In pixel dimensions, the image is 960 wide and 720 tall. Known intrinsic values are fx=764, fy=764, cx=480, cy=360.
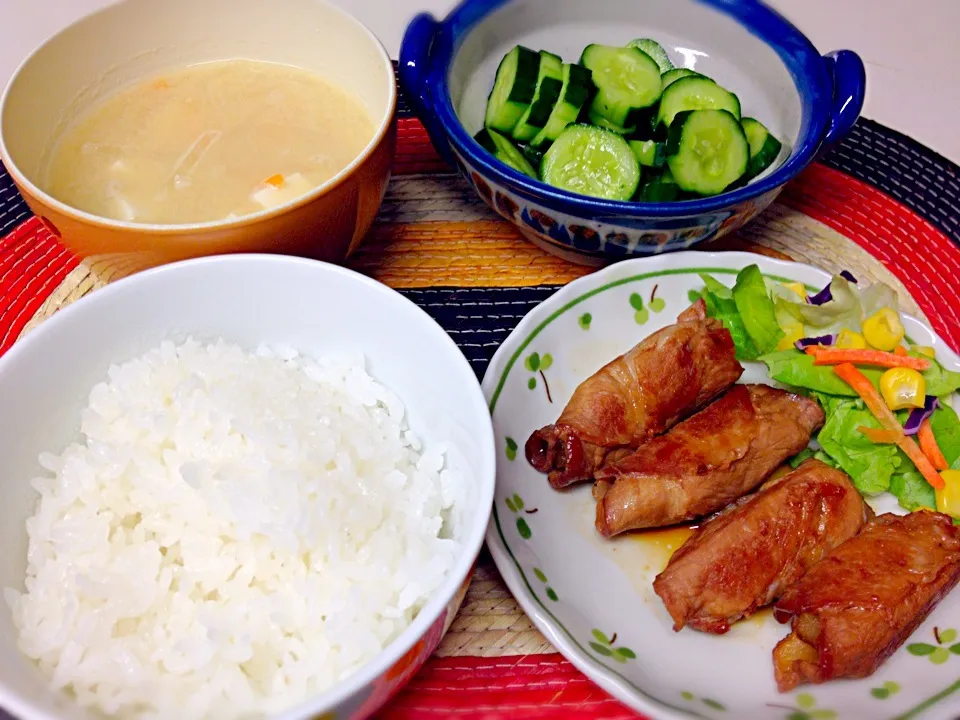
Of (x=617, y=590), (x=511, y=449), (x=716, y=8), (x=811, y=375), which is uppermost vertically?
(x=716, y=8)

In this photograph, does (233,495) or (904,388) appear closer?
(233,495)

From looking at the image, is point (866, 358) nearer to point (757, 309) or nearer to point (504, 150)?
point (757, 309)

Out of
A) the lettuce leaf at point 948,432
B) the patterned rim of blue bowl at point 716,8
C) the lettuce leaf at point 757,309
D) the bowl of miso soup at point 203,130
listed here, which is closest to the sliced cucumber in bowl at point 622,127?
the patterned rim of blue bowl at point 716,8

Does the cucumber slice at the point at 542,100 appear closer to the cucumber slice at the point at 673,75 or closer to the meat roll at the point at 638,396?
the cucumber slice at the point at 673,75

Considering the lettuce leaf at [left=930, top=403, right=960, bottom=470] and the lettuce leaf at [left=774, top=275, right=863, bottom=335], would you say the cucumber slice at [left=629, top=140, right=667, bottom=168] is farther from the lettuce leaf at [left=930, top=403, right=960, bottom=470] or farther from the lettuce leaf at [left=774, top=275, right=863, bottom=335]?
the lettuce leaf at [left=930, top=403, right=960, bottom=470]

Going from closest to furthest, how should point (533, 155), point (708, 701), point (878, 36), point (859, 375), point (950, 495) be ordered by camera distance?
point (708, 701) < point (950, 495) < point (859, 375) < point (533, 155) < point (878, 36)

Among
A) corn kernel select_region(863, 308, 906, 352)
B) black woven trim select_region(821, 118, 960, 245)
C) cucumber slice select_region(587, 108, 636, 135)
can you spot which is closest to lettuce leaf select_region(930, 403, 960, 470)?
corn kernel select_region(863, 308, 906, 352)

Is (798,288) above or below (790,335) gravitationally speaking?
above

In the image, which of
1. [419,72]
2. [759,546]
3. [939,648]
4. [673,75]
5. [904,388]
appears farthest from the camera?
[673,75]

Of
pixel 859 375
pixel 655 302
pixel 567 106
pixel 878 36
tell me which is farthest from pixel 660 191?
pixel 878 36
